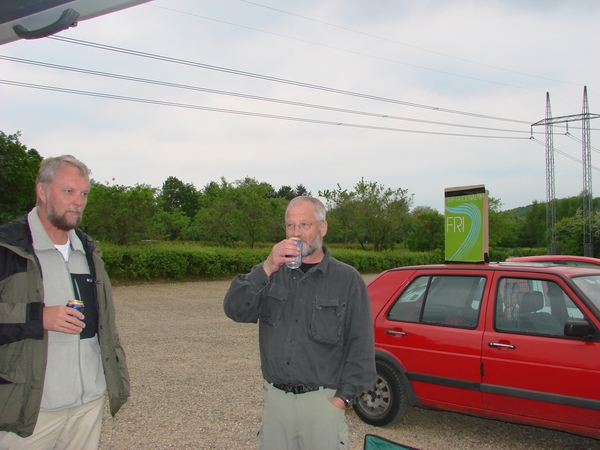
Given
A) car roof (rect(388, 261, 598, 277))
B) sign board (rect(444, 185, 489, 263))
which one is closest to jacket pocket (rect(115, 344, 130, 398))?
car roof (rect(388, 261, 598, 277))

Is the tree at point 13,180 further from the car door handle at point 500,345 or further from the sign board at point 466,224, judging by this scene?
the car door handle at point 500,345

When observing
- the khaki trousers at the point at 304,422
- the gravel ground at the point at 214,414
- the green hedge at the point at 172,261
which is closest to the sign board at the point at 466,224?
the gravel ground at the point at 214,414

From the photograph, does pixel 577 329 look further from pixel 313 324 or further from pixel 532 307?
pixel 313 324

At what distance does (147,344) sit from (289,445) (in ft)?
24.0

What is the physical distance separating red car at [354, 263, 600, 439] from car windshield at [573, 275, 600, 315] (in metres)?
0.01

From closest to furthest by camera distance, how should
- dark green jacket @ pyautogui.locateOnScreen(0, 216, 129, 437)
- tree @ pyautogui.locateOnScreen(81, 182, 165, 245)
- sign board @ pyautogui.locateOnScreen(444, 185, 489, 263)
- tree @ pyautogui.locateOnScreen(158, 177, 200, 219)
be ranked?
dark green jacket @ pyautogui.locateOnScreen(0, 216, 129, 437) → sign board @ pyautogui.locateOnScreen(444, 185, 489, 263) → tree @ pyautogui.locateOnScreen(81, 182, 165, 245) → tree @ pyautogui.locateOnScreen(158, 177, 200, 219)

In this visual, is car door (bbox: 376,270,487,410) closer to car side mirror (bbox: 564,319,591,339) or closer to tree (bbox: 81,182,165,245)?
car side mirror (bbox: 564,319,591,339)

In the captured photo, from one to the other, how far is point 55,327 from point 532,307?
3.89m

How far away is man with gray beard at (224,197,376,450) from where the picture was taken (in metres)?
2.64

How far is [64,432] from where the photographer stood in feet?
8.87

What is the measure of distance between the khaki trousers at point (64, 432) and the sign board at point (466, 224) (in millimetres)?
4220

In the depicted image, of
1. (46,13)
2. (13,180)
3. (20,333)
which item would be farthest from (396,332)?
(13,180)

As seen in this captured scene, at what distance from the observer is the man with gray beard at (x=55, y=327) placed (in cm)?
240

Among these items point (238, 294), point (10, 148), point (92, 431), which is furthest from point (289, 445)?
point (10, 148)
